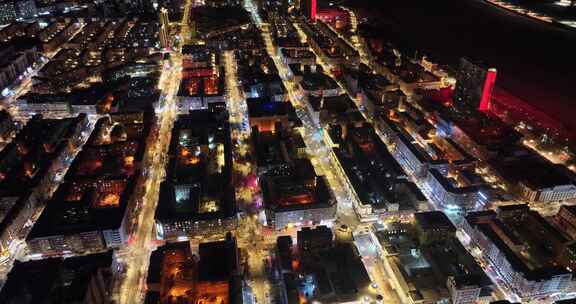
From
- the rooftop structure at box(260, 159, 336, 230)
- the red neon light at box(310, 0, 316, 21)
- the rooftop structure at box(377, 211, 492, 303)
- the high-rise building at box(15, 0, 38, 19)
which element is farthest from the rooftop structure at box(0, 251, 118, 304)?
the high-rise building at box(15, 0, 38, 19)

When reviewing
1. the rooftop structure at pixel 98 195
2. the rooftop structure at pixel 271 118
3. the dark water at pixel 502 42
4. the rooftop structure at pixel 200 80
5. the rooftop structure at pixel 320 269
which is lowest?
the rooftop structure at pixel 320 269

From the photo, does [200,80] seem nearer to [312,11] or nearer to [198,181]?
[198,181]

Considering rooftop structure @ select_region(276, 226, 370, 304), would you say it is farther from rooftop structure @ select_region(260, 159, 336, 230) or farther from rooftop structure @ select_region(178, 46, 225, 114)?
rooftop structure @ select_region(178, 46, 225, 114)

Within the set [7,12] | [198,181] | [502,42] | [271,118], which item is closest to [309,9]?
[502,42]


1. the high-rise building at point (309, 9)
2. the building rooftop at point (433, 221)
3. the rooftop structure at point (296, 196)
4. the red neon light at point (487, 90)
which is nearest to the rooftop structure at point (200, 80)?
the rooftop structure at point (296, 196)

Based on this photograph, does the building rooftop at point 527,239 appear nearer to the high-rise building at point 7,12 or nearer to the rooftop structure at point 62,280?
the rooftop structure at point 62,280

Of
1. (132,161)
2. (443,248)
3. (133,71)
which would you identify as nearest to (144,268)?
(132,161)

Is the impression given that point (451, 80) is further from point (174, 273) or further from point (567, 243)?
point (174, 273)
